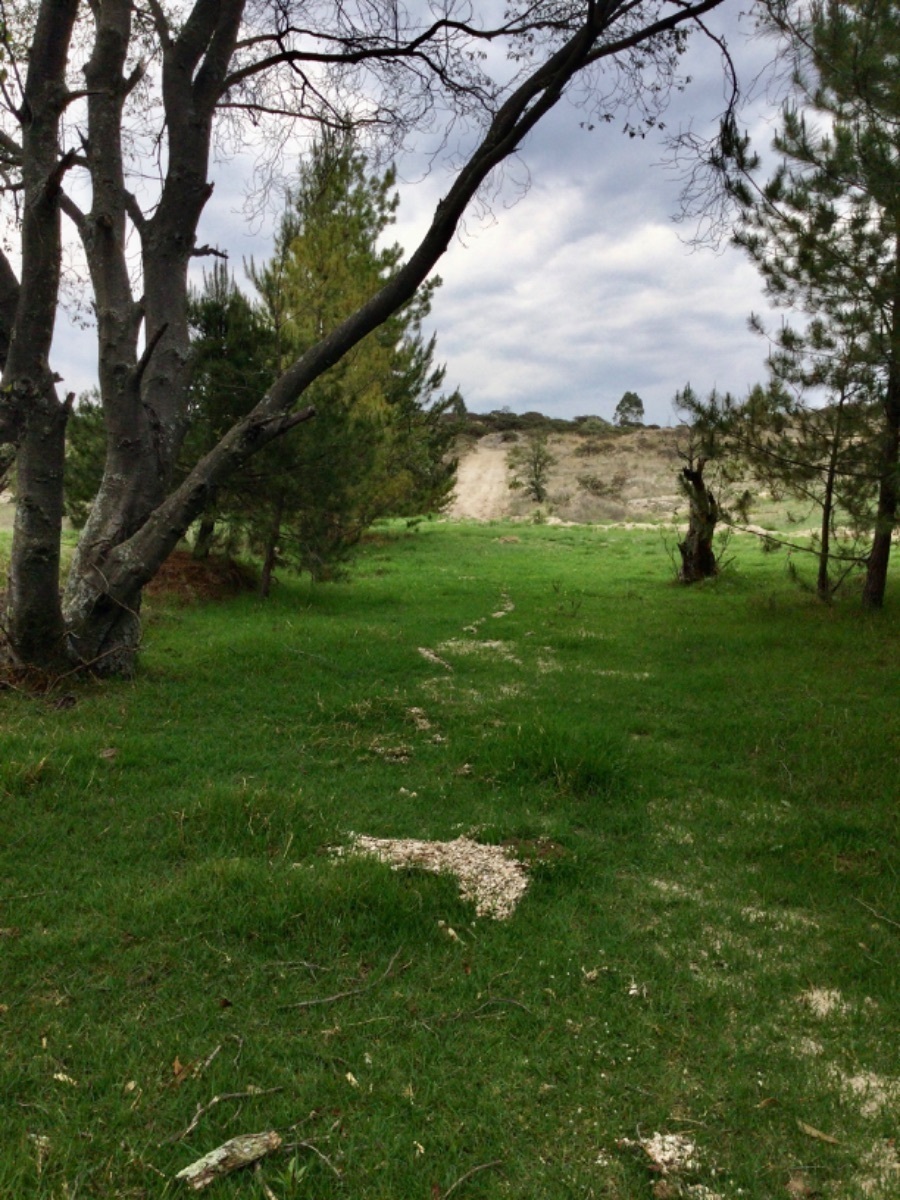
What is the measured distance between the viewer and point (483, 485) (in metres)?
44.8

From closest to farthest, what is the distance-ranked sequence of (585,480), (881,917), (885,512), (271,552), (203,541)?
(881,917), (885,512), (271,552), (203,541), (585,480)

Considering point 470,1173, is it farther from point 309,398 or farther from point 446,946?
point 309,398

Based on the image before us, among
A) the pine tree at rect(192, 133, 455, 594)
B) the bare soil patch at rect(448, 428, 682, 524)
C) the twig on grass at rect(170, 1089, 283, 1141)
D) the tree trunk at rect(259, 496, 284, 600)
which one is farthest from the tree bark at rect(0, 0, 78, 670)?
the bare soil patch at rect(448, 428, 682, 524)

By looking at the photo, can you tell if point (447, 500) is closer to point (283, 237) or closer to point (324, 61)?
point (283, 237)

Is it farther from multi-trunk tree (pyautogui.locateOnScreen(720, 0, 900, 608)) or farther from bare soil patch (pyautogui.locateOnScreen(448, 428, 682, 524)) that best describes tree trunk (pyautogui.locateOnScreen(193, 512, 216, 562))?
bare soil patch (pyautogui.locateOnScreen(448, 428, 682, 524))

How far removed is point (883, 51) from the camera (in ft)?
25.1

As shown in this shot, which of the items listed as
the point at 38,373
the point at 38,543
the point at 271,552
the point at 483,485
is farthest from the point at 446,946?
the point at 483,485

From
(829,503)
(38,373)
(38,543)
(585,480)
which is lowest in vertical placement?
(38,543)

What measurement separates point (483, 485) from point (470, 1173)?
4350 cm

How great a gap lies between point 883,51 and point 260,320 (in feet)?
25.5

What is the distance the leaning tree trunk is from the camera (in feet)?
42.8

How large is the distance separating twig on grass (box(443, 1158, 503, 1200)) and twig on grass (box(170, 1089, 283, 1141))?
58 centimetres

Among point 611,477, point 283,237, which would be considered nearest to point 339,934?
point 283,237

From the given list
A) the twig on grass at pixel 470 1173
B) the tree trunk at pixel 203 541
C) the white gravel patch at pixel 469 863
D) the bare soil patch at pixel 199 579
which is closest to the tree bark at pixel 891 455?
the white gravel patch at pixel 469 863
